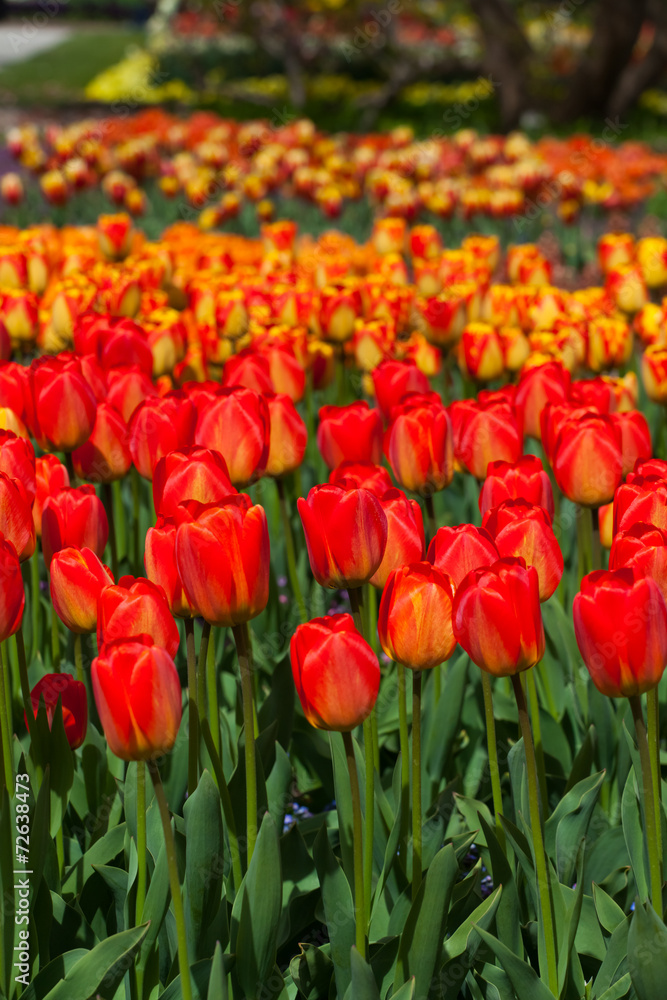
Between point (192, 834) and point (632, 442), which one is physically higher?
point (632, 442)

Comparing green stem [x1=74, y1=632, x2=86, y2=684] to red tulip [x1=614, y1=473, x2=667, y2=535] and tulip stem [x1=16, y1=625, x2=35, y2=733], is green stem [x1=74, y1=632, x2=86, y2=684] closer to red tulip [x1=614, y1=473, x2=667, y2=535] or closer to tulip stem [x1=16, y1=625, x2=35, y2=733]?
tulip stem [x1=16, y1=625, x2=35, y2=733]

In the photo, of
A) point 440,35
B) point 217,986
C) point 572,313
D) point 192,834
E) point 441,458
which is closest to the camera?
point 217,986

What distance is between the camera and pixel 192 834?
1528 millimetres

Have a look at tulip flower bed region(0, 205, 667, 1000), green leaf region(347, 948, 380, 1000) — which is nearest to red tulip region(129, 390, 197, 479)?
tulip flower bed region(0, 205, 667, 1000)

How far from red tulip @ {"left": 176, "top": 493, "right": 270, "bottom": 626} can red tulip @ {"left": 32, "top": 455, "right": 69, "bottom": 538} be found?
1.85ft

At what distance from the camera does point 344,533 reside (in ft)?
4.91

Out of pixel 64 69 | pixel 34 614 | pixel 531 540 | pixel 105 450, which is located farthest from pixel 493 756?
pixel 64 69

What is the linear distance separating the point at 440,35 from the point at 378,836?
3282cm

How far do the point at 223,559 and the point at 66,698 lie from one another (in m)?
0.54

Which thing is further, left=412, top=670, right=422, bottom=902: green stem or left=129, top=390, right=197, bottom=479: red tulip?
left=129, top=390, right=197, bottom=479: red tulip

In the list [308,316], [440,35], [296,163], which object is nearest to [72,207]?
[296,163]

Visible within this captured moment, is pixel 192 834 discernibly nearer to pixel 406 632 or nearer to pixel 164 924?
pixel 164 924

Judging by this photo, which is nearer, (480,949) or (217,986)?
(217,986)

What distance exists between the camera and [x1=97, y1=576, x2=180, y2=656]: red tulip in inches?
53.3
